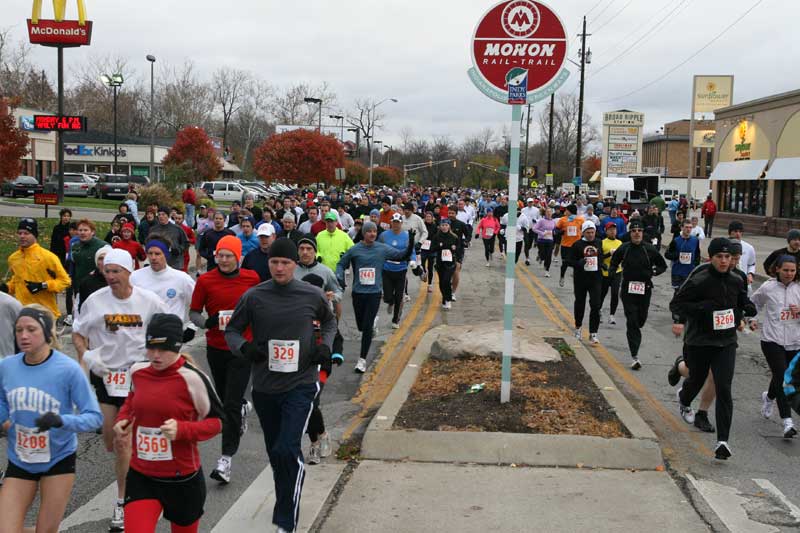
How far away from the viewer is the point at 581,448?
6793mm

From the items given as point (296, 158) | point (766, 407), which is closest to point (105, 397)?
point (766, 407)

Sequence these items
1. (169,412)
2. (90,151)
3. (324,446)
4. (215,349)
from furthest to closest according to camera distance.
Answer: (90,151) → (324,446) → (215,349) → (169,412)

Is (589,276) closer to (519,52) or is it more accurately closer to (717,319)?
(717,319)

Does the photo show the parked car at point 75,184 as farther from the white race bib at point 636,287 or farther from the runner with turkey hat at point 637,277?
the white race bib at point 636,287

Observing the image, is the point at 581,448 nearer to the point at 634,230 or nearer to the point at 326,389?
the point at 326,389

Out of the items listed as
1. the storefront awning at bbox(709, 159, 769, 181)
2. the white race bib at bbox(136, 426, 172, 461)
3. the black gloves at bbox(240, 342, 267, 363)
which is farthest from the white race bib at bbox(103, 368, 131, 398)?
the storefront awning at bbox(709, 159, 769, 181)

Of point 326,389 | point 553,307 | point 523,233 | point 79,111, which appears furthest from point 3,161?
point 79,111

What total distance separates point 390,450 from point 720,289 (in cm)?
328

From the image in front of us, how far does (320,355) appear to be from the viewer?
5.44 m

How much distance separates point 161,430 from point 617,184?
194 feet

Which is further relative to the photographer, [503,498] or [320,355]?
[503,498]

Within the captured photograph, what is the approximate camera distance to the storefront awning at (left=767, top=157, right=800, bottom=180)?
3503 centimetres

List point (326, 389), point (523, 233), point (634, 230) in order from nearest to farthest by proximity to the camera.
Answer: point (326, 389)
point (634, 230)
point (523, 233)

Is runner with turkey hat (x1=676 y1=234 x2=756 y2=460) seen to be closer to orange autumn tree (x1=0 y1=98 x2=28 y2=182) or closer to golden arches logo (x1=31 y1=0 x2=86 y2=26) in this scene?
orange autumn tree (x1=0 y1=98 x2=28 y2=182)
